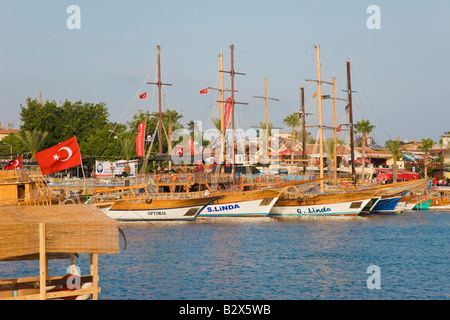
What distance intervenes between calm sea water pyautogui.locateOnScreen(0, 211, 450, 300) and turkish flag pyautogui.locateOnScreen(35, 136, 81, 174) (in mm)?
5314

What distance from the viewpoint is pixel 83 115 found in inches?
3784

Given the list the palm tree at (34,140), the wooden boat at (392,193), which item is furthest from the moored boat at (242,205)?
the palm tree at (34,140)

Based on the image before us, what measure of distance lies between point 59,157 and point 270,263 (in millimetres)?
12143

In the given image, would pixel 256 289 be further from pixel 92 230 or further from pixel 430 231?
pixel 430 231

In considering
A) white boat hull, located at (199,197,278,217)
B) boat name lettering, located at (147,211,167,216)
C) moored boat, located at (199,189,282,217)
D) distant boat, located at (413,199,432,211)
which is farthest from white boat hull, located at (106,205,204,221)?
distant boat, located at (413,199,432,211)

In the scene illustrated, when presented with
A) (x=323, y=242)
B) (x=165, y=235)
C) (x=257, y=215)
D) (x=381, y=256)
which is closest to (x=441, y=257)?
(x=381, y=256)

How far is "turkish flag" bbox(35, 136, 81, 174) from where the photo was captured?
2402 cm

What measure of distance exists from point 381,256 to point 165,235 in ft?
49.4

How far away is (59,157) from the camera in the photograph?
24.4 m

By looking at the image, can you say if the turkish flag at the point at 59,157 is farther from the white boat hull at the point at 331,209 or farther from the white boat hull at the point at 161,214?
the white boat hull at the point at 331,209

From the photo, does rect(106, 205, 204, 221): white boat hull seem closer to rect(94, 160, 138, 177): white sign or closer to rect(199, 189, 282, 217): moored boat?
rect(199, 189, 282, 217): moored boat

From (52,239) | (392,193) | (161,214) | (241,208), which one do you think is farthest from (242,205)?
(52,239)

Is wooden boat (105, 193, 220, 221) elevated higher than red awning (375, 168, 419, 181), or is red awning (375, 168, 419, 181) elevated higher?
red awning (375, 168, 419, 181)

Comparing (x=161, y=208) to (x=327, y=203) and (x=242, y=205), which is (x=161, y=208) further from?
(x=327, y=203)
